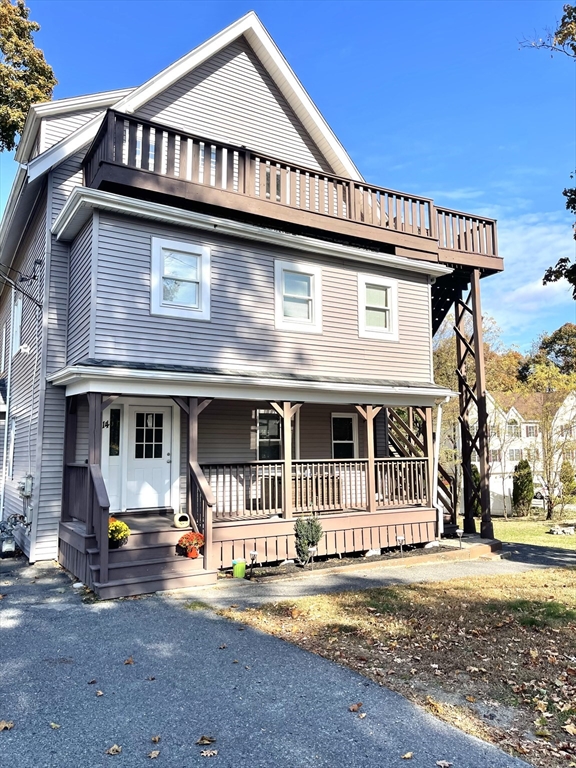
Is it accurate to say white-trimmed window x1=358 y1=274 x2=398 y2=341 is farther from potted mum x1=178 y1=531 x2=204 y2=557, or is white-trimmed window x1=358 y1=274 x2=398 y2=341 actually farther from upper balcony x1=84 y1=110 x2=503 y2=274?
potted mum x1=178 y1=531 x2=204 y2=557

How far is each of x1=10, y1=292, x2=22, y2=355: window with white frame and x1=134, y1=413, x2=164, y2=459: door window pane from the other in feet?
15.6

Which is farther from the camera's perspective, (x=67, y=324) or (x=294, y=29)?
(x=294, y=29)

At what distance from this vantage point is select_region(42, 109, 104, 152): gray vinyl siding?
10.8m

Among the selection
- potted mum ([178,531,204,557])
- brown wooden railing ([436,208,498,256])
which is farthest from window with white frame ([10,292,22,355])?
brown wooden railing ([436,208,498,256])

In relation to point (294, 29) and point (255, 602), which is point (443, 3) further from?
point (255, 602)

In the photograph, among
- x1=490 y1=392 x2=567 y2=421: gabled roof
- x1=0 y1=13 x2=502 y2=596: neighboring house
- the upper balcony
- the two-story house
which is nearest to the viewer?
x1=0 y1=13 x2=502 y2=596: neighboring house

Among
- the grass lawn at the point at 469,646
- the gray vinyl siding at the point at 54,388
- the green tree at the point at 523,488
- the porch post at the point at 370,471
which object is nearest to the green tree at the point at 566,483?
the green tree at the point at 523,488

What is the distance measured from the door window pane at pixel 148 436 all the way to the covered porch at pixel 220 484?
0.02 meters

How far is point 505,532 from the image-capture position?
17156mm

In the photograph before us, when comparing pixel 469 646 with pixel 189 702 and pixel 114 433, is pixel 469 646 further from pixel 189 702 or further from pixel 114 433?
pixel 114 433

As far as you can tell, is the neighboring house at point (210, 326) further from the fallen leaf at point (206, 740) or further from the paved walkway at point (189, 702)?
the fallen leaf at point (206, 740)

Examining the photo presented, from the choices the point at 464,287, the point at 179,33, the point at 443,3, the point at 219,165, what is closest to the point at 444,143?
the point at 443,3

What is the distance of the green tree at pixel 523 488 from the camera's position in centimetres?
2214

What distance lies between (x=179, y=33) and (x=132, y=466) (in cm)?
1404
